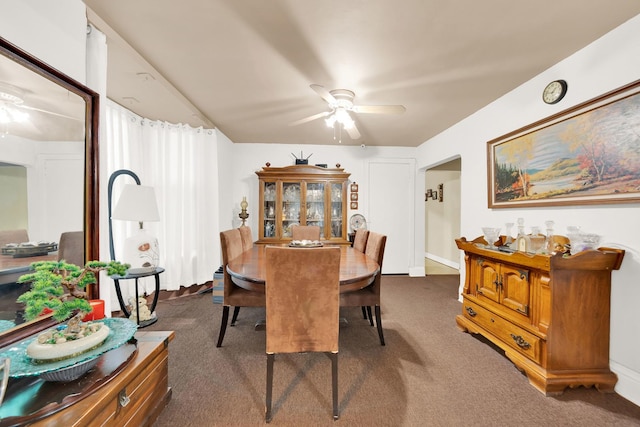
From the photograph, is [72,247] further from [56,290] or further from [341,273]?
[341,273]

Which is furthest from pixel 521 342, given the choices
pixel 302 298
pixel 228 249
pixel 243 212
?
pixel 243 212

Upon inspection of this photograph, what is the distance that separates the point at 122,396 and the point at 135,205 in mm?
1730

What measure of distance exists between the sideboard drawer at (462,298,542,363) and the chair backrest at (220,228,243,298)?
2211mm

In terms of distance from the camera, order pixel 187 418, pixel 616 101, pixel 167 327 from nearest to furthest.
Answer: pixel 187 418, pixel 616 101, pixel 167 327

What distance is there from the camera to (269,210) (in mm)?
4375

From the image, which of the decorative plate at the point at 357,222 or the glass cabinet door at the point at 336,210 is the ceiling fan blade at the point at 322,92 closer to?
the glass cabinet door at the point at 336,210

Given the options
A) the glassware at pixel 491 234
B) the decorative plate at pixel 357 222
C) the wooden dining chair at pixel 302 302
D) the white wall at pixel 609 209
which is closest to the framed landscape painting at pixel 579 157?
the white wall at pixel 609 209

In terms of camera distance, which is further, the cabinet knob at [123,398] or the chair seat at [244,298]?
the chair seat at [244,298]

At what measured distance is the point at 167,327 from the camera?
2.52m

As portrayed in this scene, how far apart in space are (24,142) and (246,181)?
343cm

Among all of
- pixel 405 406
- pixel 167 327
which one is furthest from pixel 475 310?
pixel 167 327

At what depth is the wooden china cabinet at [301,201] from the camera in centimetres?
425

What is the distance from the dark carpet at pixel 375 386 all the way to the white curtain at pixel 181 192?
1.20 m

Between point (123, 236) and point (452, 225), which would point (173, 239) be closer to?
point (123, 236)
